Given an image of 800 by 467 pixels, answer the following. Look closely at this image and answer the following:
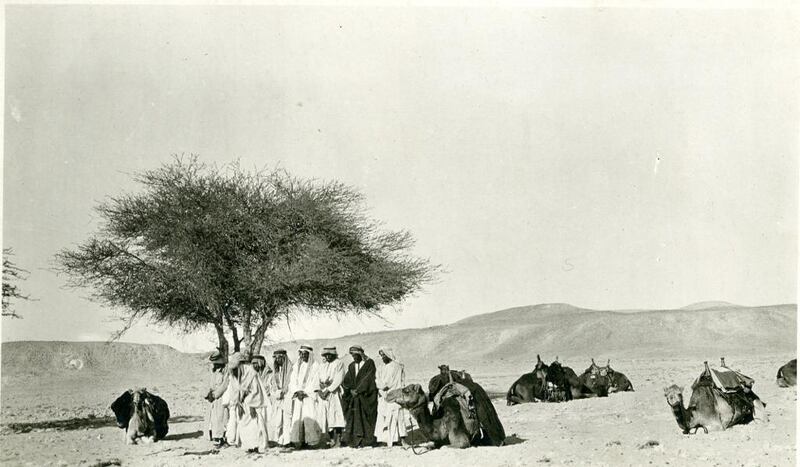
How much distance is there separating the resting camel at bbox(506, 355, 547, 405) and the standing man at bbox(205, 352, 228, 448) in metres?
8.99

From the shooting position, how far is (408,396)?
13.4 m

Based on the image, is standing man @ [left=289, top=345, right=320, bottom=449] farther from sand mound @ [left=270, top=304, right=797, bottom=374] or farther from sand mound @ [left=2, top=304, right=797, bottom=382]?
sand mound @ [left=270, top=304, right=797, bottom=374]

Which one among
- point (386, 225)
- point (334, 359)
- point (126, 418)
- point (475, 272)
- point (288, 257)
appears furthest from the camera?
point (475, 272)

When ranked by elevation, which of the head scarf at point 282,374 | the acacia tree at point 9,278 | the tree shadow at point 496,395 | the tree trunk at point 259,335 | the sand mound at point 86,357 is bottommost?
the tree shadow at point 496,395

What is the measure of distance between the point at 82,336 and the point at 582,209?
1966 cm

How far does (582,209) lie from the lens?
116 ft

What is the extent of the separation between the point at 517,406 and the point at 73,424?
1066 cm

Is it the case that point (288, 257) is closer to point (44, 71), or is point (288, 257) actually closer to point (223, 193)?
point (223, 193)

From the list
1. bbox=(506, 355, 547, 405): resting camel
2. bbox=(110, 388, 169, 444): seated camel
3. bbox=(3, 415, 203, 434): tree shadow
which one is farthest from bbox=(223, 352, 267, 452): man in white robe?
bbox=(506, 355, 547, 405): resting camel

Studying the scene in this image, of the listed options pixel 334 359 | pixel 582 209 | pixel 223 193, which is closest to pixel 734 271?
pixel 582 209

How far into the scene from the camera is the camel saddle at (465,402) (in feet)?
44.5

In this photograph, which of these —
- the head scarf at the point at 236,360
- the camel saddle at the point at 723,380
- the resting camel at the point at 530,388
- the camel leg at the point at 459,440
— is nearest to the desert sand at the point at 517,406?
the camel leg at the point at 459,440

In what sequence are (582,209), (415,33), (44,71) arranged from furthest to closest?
(582,209)
(415,33)
(44,71)

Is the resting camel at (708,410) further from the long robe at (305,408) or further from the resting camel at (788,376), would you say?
the resting camel at (788,376)
